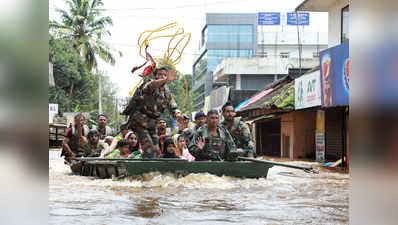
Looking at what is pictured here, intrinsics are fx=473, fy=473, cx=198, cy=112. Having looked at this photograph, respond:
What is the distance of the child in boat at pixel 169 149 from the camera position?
30.7 feet

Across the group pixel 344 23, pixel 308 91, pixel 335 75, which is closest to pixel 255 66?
pixel 308 91

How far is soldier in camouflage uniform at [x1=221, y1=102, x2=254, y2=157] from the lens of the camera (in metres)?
10.3

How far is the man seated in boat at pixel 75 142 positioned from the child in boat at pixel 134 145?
2.12 meters

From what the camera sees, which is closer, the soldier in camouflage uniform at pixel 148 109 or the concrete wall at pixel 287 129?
the soldier in camouflage uniform at pixel 148 109

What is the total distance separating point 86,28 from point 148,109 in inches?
931

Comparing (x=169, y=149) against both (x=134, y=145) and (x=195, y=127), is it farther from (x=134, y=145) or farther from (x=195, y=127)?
(x=195, y=127)

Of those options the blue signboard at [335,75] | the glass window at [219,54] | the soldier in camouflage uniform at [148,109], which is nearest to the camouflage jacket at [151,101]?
the soldier in camouflage uniform at [148,109]

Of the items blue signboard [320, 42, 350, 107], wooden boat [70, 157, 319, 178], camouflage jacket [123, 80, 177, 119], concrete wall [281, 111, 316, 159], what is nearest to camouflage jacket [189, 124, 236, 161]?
wooden boat [70, 157, 319, 178]

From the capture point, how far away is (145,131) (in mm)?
9398

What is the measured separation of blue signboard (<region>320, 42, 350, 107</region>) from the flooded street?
3236 mm

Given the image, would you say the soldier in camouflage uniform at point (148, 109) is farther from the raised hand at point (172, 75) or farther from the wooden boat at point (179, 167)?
the wooden boat at point (179, 167)

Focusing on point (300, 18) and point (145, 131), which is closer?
point (145, 131)

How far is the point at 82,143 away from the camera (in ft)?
38.8

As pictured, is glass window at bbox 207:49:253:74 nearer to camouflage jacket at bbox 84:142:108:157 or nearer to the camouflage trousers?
camouflage jacket at bbox 84:142:108:157
